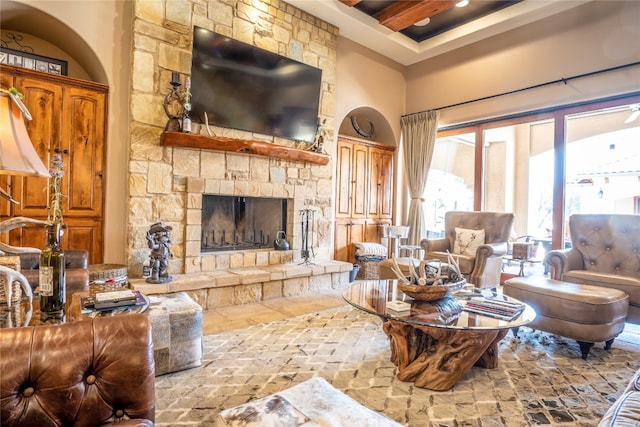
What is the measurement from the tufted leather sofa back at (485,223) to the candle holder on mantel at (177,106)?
138 inches

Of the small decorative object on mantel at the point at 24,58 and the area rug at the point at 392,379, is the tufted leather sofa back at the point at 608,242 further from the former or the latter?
the small decorative object on mantel at the point at 24,58

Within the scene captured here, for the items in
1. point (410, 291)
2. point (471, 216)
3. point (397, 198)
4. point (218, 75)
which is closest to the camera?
point (410, 291)

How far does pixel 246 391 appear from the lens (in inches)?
76.3

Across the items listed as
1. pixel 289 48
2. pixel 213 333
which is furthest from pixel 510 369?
pixel 289 48

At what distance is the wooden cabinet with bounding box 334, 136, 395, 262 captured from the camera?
17.7ft

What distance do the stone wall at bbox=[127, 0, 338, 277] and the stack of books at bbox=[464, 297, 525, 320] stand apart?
265 cm

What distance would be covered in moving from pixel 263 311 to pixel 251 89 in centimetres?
257

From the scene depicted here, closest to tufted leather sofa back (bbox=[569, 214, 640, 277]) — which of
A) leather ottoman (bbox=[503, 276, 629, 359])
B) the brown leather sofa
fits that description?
leather ottoman (bbox=[503, 276, 629, 359])

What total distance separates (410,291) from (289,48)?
11.8ft

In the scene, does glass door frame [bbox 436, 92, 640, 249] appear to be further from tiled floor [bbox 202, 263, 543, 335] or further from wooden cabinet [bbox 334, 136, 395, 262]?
tiled floor [bbox 202, 263, 543, 335]

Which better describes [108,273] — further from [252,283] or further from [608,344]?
[608,344]

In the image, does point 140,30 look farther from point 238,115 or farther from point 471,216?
point 471,216

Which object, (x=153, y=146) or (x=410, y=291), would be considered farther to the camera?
(x=153, y=146)

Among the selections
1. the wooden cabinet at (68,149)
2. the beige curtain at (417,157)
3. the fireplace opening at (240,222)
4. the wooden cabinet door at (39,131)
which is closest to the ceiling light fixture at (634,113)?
the beige curtain at (417,157)
